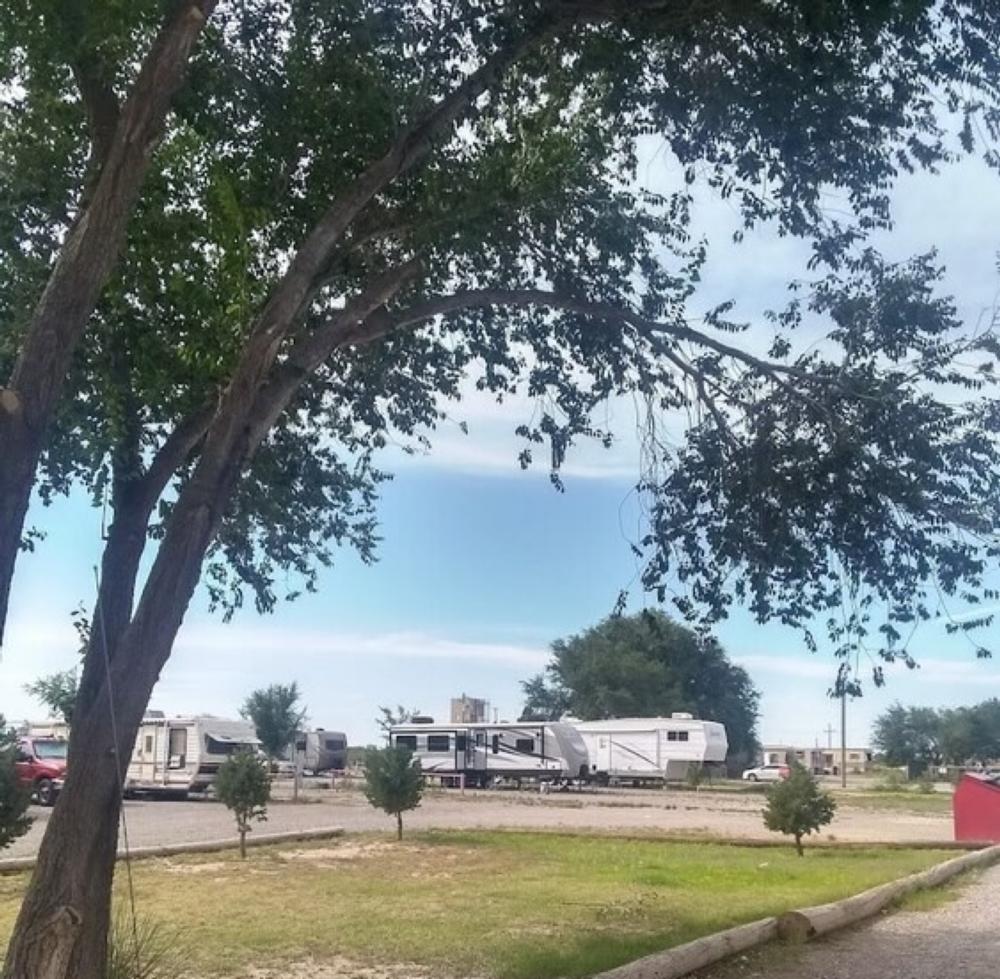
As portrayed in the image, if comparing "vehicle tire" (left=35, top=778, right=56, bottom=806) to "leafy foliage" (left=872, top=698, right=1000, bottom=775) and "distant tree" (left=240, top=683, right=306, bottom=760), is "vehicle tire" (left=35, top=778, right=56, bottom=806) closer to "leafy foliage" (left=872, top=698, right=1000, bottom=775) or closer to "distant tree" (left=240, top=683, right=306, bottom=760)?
"distant tree" (left=240, top=683, right=306, bottom=760)

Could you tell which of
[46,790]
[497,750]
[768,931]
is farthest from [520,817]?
[768,931]

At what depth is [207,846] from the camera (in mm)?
19375

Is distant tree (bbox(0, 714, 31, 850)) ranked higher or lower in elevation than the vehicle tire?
higher

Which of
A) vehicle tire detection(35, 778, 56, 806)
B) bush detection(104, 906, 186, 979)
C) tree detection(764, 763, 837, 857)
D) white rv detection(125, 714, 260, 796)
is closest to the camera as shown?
bush detection(104, 906, 186, 979)

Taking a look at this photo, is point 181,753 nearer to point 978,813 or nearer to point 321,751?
point 321,751

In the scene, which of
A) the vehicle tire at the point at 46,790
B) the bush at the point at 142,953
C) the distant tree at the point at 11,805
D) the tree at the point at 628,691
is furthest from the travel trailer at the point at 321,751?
the bush at the point at 142,953

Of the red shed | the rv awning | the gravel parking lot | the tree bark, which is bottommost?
the gravel parking lot

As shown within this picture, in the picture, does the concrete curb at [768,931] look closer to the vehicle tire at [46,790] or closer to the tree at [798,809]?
the tree at [798,809]

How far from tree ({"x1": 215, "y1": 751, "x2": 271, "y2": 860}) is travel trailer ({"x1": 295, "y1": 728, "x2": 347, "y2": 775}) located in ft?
115

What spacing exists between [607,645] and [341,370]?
219 ft

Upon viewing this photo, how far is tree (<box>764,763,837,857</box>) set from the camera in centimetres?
2069

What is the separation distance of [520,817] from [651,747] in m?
23.5

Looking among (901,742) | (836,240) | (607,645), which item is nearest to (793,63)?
Answer: (836,240)

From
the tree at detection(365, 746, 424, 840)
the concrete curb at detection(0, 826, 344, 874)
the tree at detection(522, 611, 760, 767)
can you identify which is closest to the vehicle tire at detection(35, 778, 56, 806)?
the concrete curb at detection(0, 826, 344, 874)
